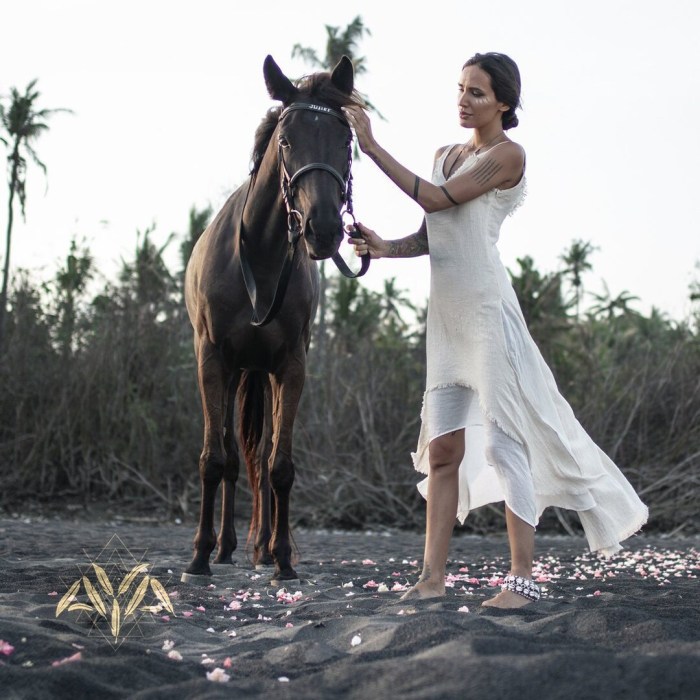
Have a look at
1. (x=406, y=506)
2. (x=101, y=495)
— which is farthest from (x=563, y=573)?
(x=101, y=495)

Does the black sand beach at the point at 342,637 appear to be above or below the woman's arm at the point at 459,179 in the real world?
below

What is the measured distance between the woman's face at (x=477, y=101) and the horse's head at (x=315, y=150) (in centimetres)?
67

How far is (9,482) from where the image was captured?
1486cm

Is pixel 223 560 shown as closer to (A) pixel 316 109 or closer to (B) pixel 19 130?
(A) pixel 316 109

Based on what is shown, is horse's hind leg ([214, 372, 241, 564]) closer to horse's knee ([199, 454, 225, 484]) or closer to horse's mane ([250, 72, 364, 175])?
horse's knee ([199, 454, 225, 484])

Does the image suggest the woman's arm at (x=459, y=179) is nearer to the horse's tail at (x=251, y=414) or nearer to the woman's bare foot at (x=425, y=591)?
the woman's bare foot at (x=425, y=591)

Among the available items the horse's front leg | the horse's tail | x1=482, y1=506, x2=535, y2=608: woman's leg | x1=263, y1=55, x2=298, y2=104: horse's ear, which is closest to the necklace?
x1=263, y1=55, x2=298, y2=104: horse's ear

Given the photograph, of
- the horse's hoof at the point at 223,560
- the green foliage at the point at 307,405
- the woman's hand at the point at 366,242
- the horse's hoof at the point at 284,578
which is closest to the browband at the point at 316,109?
the woman's hand at the point at 366,242

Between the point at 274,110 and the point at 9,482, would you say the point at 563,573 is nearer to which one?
the point at 274,110

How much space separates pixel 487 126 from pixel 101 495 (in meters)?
12.0

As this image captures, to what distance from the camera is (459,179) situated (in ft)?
13.8

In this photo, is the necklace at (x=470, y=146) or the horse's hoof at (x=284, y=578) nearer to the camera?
the necklace at (x=470, y=146)

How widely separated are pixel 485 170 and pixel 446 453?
1.25 metres

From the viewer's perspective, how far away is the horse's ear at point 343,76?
4.96m
